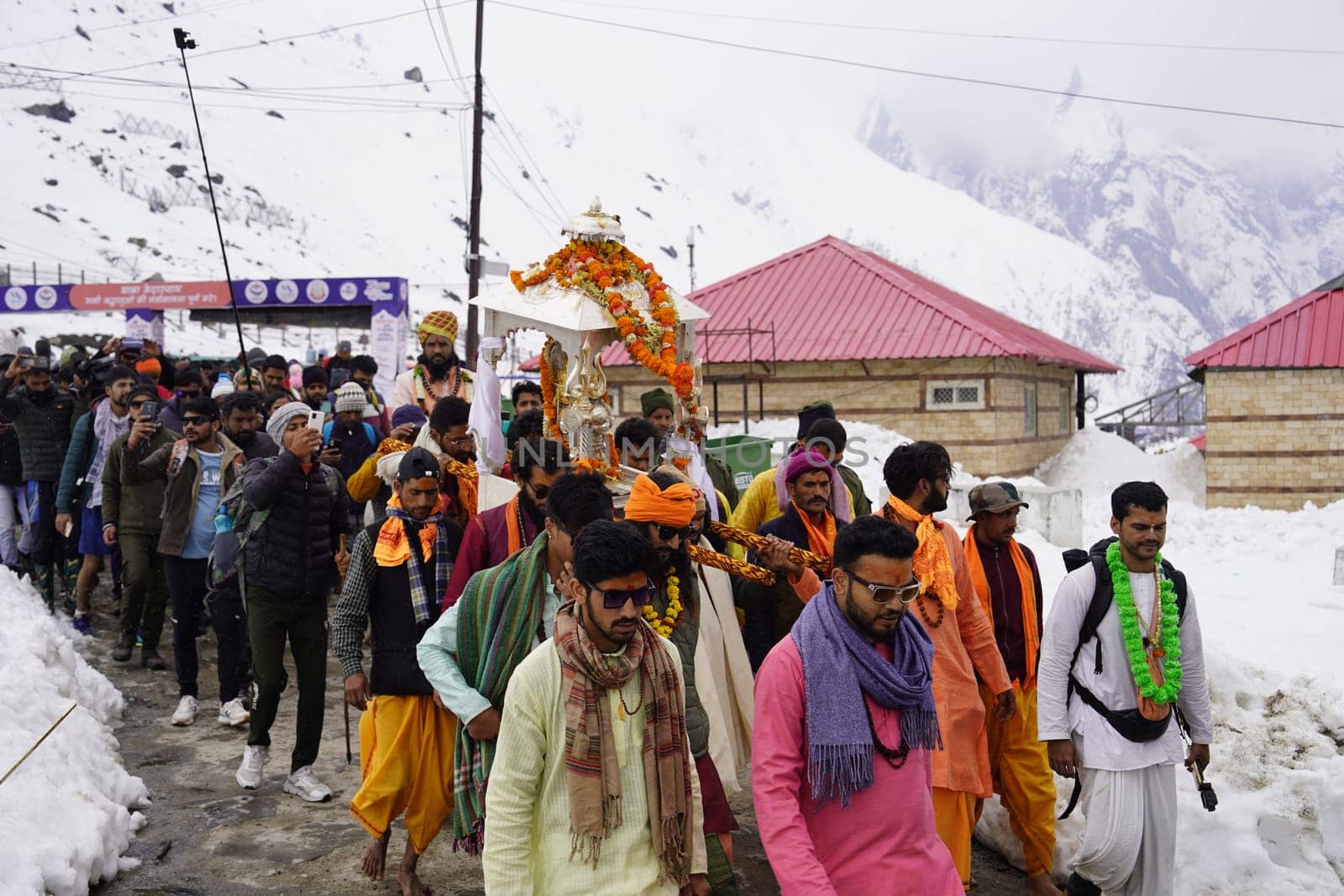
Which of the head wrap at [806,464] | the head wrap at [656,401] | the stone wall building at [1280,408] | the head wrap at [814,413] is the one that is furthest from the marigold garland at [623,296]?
the stone wall building at [1280,408]

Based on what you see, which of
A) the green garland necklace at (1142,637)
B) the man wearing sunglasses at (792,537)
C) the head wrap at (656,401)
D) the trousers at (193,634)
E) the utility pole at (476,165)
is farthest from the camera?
the utility pole at (476,165)

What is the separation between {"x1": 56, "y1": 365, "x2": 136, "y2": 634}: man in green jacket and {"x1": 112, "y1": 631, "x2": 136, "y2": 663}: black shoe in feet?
2.17

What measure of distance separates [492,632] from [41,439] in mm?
7127

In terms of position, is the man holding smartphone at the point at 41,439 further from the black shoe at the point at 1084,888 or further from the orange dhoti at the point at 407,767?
the black shoe at the point at 1084,888

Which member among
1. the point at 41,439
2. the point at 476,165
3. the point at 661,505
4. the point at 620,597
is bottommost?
the point at 620,597

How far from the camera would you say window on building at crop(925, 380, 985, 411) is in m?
20.2

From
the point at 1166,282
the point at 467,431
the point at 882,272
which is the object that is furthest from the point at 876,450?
the point at 1166,282

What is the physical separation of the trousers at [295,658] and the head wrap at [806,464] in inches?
104

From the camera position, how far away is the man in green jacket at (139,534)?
27.0 feet

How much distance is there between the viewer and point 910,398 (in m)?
20.4

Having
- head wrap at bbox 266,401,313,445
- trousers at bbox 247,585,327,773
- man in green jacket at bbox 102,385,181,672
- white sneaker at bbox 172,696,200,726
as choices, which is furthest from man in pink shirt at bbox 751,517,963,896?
man in green jacket at bbox 102,385,181,672

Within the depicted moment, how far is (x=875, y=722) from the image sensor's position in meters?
3.21

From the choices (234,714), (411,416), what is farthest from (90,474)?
(411,416)

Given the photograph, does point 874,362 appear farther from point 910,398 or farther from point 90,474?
point 90,474
